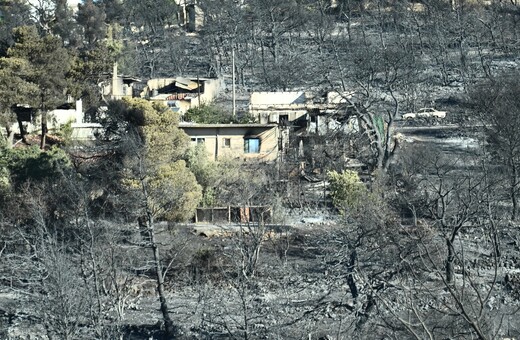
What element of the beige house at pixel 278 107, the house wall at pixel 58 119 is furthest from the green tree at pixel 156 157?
the house wall at pixel 58 119

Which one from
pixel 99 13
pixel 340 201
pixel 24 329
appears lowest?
pixel 24 329

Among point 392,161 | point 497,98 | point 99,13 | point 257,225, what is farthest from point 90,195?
point 99,13

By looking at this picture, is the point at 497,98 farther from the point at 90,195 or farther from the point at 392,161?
the point at 90,195

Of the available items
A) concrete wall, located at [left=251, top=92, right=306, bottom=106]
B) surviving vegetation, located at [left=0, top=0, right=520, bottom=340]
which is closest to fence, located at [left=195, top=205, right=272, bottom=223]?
surviving vegetation, located at [left=0, top=0, right=520, bottom=340]

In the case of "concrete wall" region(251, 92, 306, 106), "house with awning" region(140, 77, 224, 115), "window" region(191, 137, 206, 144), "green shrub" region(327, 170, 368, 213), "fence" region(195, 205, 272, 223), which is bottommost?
"fence" region(195, 205, 272, 223)

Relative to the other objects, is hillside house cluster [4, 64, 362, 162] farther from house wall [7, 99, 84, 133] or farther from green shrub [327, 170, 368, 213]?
green shrub [327, 170, 368, 213]

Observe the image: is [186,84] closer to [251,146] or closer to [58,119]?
[58,119]

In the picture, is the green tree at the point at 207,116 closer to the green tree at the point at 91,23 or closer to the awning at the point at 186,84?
the awning at the point at 186,84
